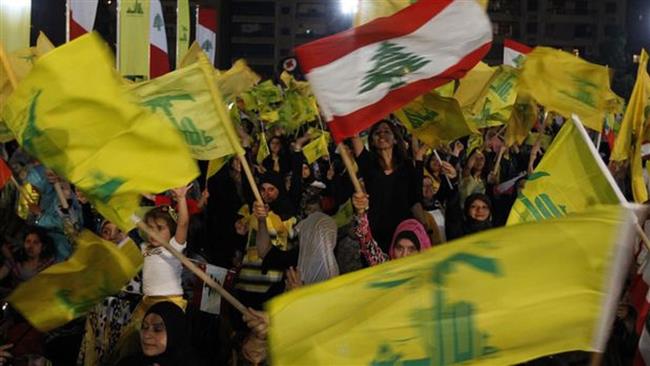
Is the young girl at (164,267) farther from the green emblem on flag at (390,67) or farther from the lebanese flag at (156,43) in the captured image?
the lebanese flag at (156,43)

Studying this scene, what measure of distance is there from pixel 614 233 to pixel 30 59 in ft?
22.2

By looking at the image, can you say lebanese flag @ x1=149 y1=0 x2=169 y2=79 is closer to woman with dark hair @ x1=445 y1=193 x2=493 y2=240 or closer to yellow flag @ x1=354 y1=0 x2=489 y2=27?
woman with dark hair @ x1=445 y1=193 x2=493 y2=240

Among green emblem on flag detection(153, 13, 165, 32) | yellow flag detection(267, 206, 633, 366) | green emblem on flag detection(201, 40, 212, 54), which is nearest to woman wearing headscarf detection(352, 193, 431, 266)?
yellow flag detection(267, 206, 633, 366)

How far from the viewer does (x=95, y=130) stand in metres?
4.72

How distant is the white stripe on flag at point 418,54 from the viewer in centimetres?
579

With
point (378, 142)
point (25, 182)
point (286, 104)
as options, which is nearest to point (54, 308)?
point (378, 142)

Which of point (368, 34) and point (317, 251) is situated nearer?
point (368, 34)

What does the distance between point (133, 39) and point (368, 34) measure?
24.0 feet

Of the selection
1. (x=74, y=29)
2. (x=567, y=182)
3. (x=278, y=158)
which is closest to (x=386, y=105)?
(x=567, y=182)

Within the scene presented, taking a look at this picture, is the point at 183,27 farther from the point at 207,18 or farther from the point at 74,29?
the point at 74,29

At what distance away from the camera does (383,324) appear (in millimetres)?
3557

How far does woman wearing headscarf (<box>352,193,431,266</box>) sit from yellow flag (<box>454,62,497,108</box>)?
3874mm

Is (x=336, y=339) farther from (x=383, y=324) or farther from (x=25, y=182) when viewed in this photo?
(x=25, y=182)

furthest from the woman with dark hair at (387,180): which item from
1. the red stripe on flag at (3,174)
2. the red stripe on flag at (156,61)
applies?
the red stripe on flag at (156,61)
